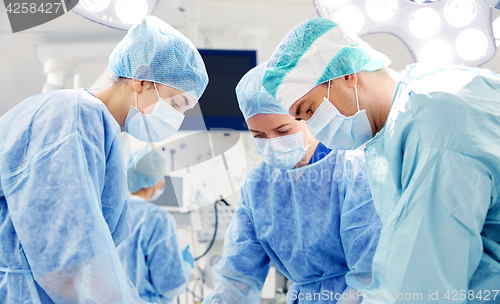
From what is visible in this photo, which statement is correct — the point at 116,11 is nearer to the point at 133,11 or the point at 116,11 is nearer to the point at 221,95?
the point at 133,11

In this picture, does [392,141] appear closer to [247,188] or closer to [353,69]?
[353,69]

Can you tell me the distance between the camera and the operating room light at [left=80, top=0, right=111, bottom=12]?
1.31 m

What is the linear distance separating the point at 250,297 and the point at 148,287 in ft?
3.77

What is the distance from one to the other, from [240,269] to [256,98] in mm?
632

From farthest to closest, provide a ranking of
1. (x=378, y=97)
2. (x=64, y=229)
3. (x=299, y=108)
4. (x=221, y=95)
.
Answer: (x=221, y=95), (x=299, y=108), (x=378, y=97), (x=64, y=229)

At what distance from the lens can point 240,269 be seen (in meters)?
1.38

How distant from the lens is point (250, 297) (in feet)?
4.55

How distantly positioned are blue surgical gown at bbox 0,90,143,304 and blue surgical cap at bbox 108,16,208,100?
0.35 meters

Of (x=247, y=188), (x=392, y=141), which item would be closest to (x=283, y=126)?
(x=247, y=188)

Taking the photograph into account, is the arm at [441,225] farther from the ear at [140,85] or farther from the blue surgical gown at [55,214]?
the ear at [140,85]

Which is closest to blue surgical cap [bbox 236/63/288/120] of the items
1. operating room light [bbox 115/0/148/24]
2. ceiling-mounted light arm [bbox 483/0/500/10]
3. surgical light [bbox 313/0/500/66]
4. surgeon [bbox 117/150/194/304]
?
surgical light [bbox 313/0/500/66]

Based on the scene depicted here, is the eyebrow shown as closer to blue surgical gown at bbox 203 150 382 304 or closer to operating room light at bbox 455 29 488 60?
blue surgical gown at bbox 203 150 382 304

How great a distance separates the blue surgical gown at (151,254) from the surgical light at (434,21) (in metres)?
1.56

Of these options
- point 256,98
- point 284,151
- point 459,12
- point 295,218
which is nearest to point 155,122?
point 256,98
